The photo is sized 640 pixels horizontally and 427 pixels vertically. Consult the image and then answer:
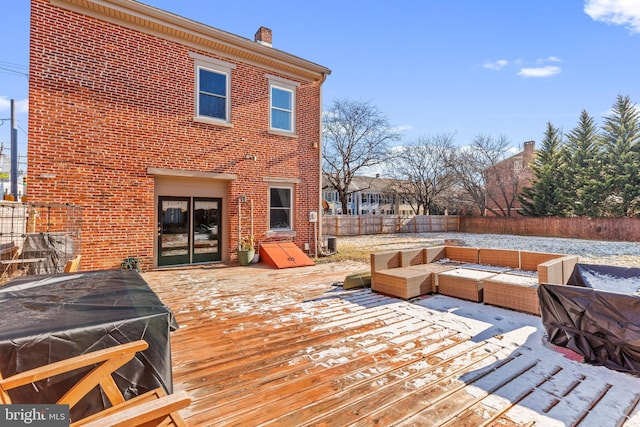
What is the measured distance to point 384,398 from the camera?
2436 millimetres

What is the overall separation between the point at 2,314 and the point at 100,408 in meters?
0.97

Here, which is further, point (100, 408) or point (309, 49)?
point (309, 49)

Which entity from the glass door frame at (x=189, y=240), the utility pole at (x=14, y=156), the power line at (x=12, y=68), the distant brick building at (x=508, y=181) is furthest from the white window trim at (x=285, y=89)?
the distant brick building at (x=508, y=181)

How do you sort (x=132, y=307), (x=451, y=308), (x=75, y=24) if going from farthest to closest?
1. (x=75, y=24)
2. (x=451, y=308)
3. (x=132, y=307)

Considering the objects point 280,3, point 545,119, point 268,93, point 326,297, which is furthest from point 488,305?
point 545,119

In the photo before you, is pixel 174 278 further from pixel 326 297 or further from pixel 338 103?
pixel 338 103

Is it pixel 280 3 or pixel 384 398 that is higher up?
pixel 280 3

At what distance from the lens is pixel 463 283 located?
516 cm

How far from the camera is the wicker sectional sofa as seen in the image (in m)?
4.58

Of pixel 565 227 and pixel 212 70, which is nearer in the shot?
pixel 212 70

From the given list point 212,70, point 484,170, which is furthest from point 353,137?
point 212,70

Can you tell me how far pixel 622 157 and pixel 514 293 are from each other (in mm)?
23687

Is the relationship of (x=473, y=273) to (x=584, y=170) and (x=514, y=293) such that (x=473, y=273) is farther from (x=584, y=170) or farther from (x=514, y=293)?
(x=584, y=170)

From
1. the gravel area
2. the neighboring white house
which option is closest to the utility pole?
the gravel area
